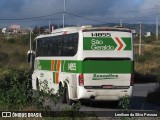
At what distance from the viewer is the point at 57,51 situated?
83.4 feet

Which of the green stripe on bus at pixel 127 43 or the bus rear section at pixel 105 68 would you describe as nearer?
the bus rear section at pixel 105 68

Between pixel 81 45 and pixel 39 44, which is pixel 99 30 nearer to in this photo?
pixel 81 45

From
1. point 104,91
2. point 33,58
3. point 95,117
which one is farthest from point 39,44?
point 95,117

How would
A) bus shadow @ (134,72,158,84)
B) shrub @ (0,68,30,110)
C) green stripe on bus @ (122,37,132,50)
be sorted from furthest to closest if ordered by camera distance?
bus shadow @ (134,72,158,84)
green stripe on bus @ (122,37,132,50)
shrub @ (0,68,30,110)

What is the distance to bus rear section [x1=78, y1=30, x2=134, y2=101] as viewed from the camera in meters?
21.6

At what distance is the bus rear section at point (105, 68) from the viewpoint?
70.9 ft

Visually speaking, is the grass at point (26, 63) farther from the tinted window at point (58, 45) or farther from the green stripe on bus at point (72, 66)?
the green stripe on bus at point (72, 66)

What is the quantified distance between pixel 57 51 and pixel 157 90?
5.80 meters

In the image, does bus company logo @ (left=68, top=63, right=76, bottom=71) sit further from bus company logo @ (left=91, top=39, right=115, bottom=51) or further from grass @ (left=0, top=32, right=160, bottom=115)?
grass @ (left=0, top=32, right=160, bottom=115)

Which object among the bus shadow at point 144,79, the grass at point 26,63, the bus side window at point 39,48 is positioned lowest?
the bus shadow at point 144,79

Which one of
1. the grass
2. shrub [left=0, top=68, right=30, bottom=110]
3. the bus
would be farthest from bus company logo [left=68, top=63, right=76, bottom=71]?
shrub [left=0, top=68, right=30, bottom=110]

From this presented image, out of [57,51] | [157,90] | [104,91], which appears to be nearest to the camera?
[104,91]

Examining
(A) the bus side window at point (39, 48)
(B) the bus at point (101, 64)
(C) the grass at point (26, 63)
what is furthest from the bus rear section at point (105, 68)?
(A) the bus side window at point (39, 48)

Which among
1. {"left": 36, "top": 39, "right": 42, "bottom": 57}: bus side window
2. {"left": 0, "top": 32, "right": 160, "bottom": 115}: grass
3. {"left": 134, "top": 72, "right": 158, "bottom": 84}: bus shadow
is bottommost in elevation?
{"left": 134, "top": 72, "right": 158, "bottom": 84}: bus shadow
